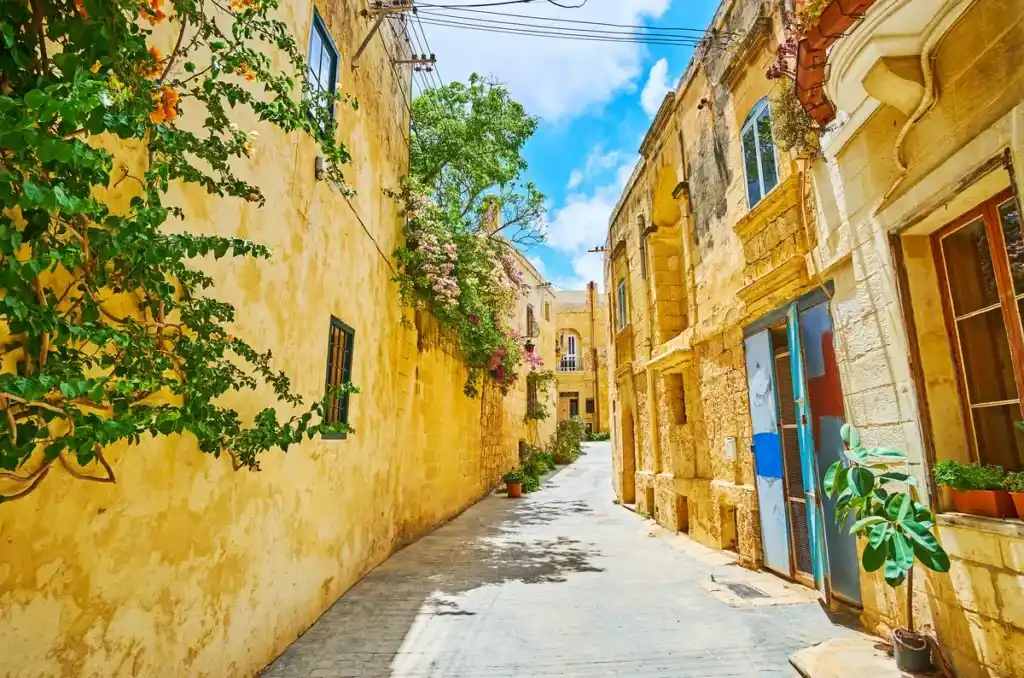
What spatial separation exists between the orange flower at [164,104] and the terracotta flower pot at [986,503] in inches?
184

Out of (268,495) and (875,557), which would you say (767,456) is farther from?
(268,495)

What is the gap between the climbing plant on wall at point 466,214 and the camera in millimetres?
8312

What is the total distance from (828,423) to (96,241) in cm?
552

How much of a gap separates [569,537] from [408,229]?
18.3 feet

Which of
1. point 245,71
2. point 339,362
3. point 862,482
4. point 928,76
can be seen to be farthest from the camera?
point 339,362

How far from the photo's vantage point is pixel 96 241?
193 centimetres

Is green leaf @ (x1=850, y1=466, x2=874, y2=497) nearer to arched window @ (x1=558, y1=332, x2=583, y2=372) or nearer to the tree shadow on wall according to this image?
the tree shadow on wall

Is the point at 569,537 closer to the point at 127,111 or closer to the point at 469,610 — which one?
the point at 469,610

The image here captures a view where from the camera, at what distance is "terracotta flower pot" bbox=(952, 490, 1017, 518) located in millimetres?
3031

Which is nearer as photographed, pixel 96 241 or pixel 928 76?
pixel 96 241

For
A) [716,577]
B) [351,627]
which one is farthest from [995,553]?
[351,627]

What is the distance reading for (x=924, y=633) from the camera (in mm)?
3635

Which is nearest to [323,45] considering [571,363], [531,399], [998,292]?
[998,292]

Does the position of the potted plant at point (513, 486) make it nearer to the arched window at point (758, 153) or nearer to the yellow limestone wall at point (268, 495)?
the yellow limestone wall at point (268, 495)
